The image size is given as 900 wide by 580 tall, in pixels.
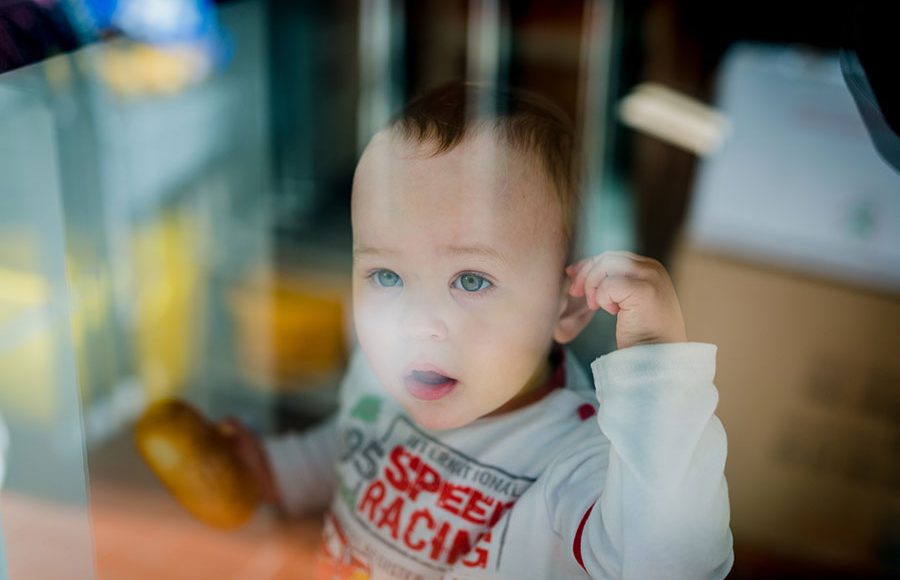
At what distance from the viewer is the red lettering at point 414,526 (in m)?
0.53

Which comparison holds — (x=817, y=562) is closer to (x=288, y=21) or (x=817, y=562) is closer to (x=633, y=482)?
(x=633, y=482)

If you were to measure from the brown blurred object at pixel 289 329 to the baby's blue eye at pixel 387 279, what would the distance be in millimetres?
562

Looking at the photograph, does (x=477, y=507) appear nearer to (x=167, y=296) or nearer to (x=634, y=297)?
(x=634, y=297)

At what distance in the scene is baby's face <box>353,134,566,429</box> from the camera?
0.47 m

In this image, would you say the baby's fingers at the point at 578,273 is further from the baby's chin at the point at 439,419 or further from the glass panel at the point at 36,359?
the glass panel at the point at 36,359

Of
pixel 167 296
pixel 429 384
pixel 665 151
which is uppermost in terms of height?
pixel 429 384

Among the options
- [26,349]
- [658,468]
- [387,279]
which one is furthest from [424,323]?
[26,349]

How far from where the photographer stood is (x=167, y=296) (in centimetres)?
109

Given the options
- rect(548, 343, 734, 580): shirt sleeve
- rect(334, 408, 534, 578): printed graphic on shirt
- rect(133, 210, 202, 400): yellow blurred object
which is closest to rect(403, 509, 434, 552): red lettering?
rect(334, 408, 534, 578): printed graphic on shirt

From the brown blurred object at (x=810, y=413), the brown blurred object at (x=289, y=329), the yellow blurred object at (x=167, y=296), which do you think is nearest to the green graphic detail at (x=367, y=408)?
the yellow blurred object at (x=167, y=296)

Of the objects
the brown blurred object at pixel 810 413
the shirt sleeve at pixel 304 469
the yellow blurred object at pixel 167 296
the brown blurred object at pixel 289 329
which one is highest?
the shirt sleeve at pixel 304 469

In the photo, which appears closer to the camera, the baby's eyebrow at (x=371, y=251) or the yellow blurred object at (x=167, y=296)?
the baby's eyebrow at (x=371, y=251)

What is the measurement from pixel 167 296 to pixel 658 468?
2.55ft

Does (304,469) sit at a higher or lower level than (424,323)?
lower
